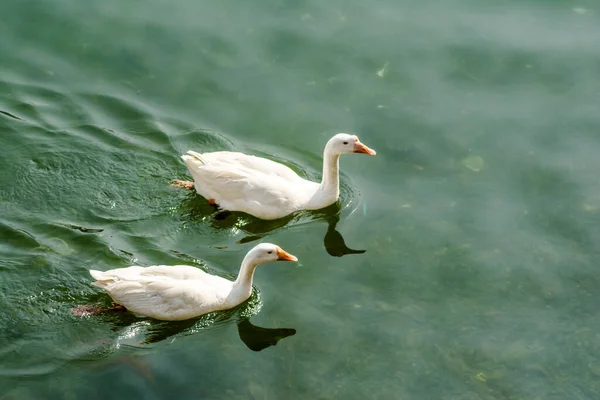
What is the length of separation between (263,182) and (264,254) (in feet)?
5.87

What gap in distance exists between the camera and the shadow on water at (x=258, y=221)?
1214cm

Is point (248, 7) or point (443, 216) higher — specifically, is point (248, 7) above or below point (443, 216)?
above

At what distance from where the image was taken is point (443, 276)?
1161 centimetres

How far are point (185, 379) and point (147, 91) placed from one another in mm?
5961

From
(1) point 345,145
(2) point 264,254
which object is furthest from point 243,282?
(1) point 345,145

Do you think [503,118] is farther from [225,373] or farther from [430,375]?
[225,373]

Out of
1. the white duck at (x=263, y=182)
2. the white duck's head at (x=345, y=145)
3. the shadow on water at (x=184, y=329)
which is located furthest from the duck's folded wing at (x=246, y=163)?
the shadow on water at (x=184, y=329)

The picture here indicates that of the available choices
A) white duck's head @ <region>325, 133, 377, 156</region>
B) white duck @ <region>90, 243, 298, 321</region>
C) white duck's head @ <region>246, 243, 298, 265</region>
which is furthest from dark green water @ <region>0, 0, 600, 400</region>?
white duck's head @ <region>325, 133, 377, 156</region>

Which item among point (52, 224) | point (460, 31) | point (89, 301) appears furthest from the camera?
point (460, 31)

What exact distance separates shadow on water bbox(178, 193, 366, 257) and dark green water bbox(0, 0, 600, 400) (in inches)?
1.9

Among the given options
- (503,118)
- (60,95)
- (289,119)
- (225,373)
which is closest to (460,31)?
(503,118)

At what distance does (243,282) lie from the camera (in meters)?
10.8

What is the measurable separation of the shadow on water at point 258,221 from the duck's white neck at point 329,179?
0.22m

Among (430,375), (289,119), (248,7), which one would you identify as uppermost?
(248,7)
